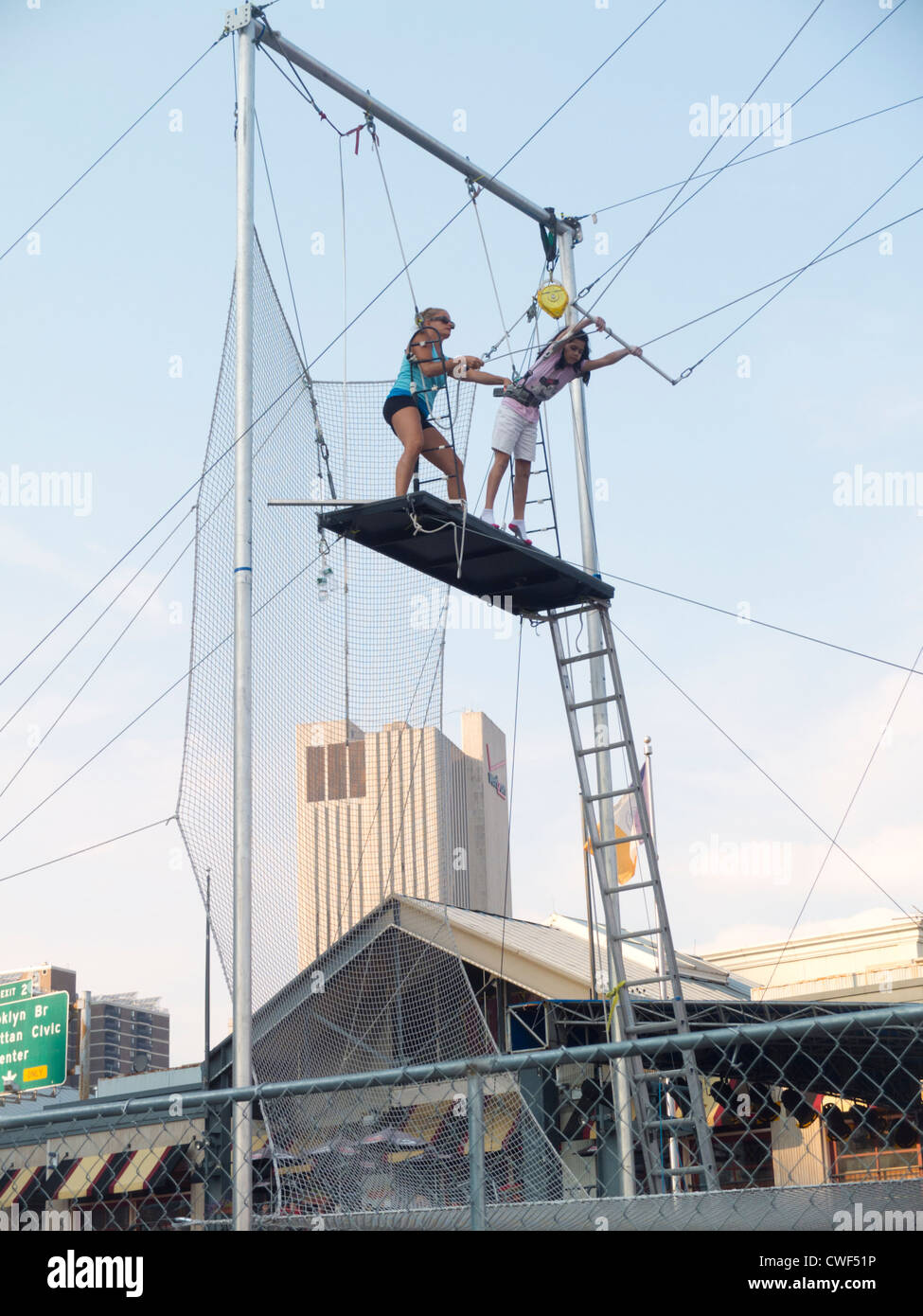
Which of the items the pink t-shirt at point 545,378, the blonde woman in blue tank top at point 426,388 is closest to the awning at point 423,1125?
the blonde woman in blue tank top at point 426,388

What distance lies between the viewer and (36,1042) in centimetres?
3441

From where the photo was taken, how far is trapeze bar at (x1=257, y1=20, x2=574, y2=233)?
428 inches

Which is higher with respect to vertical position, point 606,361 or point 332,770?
point 606,361

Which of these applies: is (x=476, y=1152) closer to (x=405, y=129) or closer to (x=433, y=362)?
(x=433, y=362)

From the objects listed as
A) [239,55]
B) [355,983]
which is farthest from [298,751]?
[239,55]

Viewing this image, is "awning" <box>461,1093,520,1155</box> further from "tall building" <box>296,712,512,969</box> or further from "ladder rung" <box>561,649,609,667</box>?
"ladder rung" <box>561,649,609,667</box>

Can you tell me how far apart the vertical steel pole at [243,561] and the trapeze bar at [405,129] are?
28cm

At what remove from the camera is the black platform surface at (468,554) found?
8.96 metres

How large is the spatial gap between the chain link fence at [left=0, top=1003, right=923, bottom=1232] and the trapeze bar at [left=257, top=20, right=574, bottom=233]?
7.46m

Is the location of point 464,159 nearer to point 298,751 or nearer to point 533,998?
point 298,751

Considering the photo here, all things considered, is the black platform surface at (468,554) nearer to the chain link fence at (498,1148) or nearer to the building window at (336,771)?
the building window at (336,771)

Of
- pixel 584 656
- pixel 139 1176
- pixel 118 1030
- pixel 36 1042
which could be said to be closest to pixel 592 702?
pixel 584 656

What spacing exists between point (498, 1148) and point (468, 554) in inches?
171
